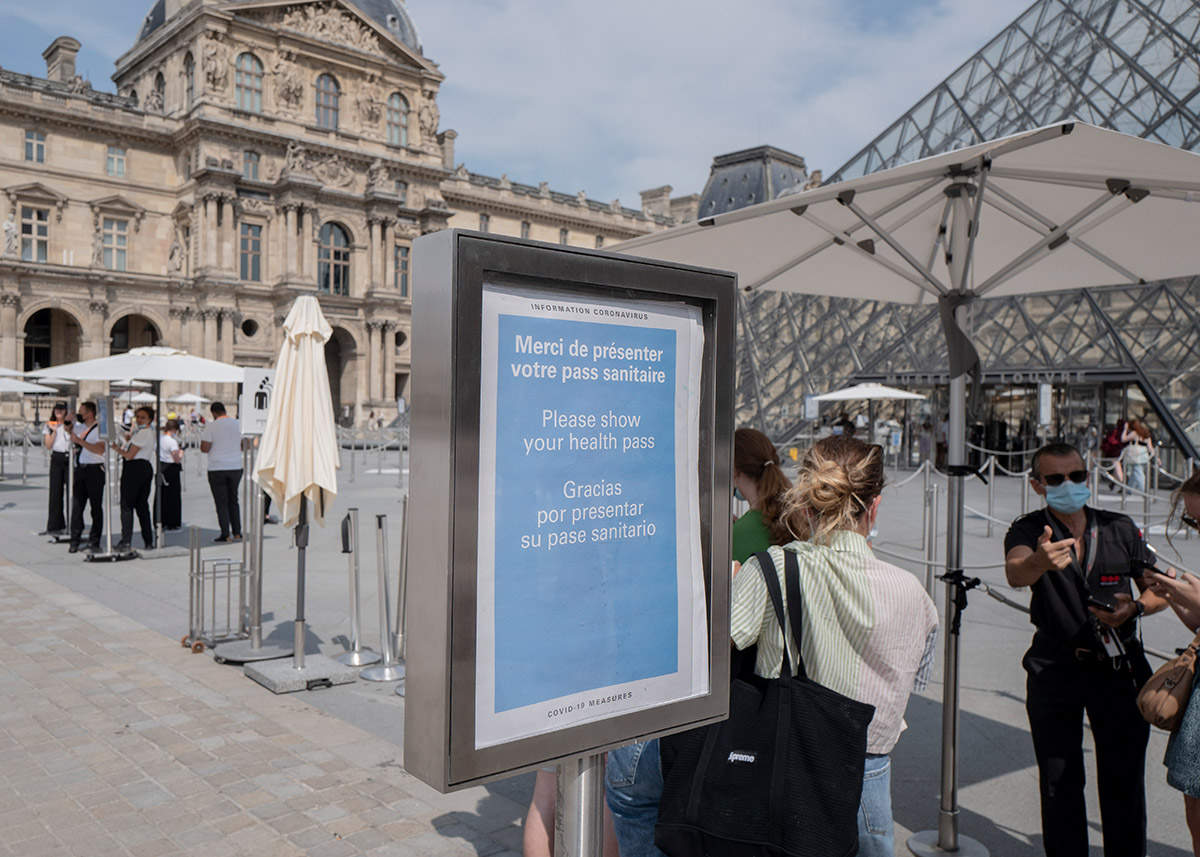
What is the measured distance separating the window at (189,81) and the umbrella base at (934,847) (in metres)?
48.6

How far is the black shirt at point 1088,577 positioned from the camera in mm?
3275

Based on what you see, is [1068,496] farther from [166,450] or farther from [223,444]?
[166,450]

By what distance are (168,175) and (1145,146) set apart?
50.2 metres

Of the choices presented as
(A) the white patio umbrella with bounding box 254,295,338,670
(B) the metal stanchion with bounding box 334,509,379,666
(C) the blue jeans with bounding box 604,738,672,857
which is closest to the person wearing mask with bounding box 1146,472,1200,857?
(C) the blue jeans with bounding box 604,738,672,857

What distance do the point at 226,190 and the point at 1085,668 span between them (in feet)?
152

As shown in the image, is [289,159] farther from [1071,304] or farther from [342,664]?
[342,664]

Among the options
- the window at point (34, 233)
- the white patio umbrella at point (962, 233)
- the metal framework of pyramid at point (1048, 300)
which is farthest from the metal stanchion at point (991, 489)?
the window at point (34, 233)

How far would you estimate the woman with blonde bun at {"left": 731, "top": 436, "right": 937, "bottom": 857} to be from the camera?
2.33m

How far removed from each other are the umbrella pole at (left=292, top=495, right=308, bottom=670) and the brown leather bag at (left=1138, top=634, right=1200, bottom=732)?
4.94 meters

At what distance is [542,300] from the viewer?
62.2 inches

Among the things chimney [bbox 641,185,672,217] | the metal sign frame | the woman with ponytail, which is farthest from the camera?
chimney [bbox 641,185,672,217]

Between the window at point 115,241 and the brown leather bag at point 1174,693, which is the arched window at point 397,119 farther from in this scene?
the brown leather bag at point 1174,693

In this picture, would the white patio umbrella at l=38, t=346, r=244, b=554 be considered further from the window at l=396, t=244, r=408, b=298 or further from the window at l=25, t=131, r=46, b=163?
the window at l=396, t=244, r=408, b=298

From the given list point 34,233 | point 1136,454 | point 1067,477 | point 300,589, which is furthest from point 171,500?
point 34,233
